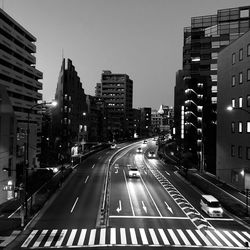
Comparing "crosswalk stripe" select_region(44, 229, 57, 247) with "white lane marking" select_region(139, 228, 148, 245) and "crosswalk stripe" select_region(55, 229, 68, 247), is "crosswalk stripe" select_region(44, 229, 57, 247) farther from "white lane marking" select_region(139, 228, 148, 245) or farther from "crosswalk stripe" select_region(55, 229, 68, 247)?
"white lane marking" select_region(139, 228, 148, 245)

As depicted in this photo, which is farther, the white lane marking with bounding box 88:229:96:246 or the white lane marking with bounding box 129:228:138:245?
the white lane marking with bounding box 129:228:138:245

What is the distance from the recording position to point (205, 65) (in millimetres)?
114250

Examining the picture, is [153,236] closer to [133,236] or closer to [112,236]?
[133,236]

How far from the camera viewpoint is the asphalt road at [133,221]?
2920cm

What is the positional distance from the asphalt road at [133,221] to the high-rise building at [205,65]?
157 ft

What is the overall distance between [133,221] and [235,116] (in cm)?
2857

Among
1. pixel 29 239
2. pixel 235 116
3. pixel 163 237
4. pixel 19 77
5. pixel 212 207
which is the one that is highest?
pixel 19 77

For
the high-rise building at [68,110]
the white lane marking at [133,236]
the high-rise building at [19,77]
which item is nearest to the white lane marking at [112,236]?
the white lane marking at [133,236]

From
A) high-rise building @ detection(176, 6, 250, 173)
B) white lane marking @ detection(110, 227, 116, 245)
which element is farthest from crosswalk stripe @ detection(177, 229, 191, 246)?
high-rise building @ detection(176, 6, 250, 173)

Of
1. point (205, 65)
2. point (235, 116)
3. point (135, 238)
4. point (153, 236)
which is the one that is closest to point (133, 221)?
point (153, 236)

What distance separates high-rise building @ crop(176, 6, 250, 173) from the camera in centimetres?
10369

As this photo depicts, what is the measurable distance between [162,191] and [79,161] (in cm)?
3802

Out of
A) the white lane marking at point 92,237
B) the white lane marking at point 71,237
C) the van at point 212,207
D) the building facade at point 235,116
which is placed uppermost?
the building facade at point 235,116

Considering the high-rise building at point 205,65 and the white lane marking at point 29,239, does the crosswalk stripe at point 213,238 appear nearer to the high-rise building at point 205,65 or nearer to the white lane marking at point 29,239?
the white lane marking at point 29,239
